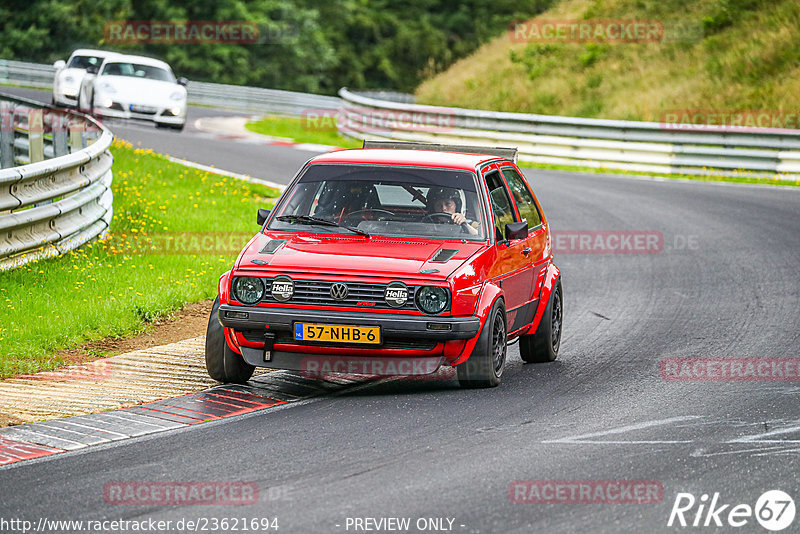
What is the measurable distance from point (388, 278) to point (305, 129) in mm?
29657

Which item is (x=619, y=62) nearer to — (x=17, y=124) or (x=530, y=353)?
(x=17, y=124)

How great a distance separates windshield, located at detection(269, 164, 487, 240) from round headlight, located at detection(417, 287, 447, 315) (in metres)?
0.95

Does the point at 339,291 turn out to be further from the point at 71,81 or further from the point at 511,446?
the point at 71,81

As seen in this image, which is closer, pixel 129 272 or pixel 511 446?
pixel 511 446

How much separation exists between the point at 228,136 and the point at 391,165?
72.6 feet

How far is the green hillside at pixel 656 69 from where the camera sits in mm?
30531

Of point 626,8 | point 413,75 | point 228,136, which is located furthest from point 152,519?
point 413,75

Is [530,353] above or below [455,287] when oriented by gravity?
below

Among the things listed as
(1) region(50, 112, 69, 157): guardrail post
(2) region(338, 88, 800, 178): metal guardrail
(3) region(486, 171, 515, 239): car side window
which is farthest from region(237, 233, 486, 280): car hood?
(2) region(338, 88, 800, 178): metal guardrail

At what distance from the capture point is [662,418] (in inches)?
304

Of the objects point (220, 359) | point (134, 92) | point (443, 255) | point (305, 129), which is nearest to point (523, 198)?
point (443, 255)

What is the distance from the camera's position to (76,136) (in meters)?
16.4

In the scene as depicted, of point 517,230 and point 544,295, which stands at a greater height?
point 517,230

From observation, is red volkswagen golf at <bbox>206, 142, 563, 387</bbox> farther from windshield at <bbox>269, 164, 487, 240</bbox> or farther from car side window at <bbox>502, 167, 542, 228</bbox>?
car side window at <bbox>502, 167, 542, 228</bbox>
